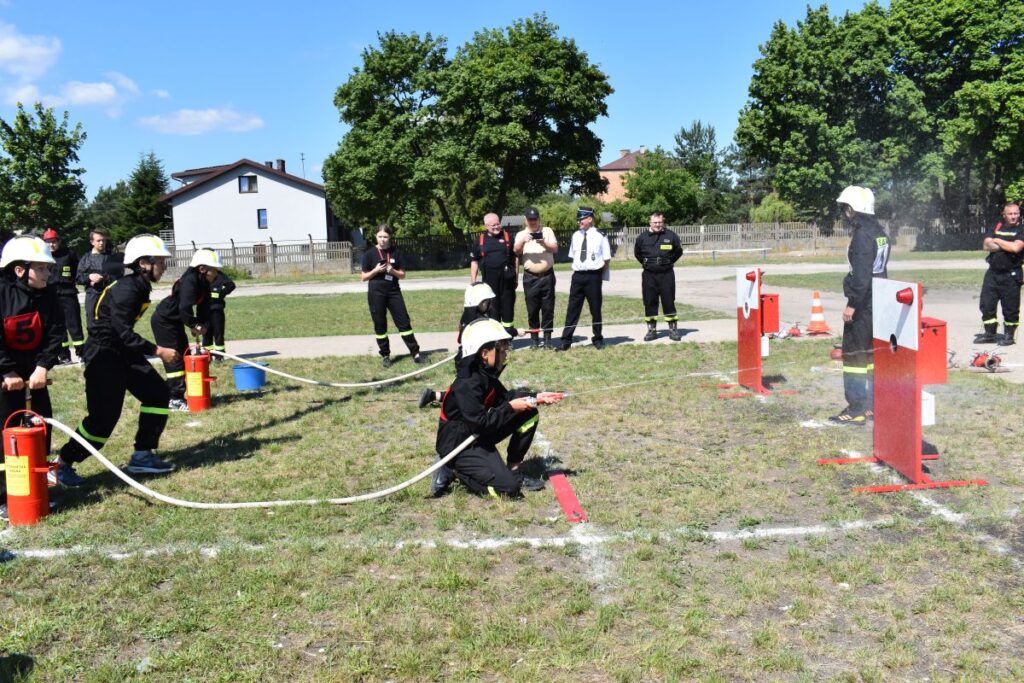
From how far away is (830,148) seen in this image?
162 ft

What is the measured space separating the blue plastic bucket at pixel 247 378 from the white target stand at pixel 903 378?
22.2 feet

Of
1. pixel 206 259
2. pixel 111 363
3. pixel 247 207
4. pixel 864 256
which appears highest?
pixel 247 207

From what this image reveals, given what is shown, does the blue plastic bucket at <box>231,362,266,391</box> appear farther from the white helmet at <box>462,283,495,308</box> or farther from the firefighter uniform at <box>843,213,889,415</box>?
the firefighter uniform at <box>843,213,889,415</box>

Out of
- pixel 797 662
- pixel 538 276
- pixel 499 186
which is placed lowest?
pixel 797 662

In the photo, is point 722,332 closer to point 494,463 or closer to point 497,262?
point 497,262

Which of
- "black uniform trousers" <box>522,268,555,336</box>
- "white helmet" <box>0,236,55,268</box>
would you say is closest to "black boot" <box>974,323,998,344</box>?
"black uniform trousers" <box>522,268,555,336</box>

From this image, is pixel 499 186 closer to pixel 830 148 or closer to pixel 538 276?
pixel 830 148

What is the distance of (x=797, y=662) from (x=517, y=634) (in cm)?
123

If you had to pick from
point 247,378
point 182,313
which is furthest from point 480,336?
point 247,378

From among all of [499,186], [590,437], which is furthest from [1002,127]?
[590,437]

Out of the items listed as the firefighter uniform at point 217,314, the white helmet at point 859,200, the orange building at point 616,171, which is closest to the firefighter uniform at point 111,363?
the firefighter uniform at point 217,314

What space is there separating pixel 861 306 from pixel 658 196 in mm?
63209

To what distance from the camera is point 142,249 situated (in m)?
6.99

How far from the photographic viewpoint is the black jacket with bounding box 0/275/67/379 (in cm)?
610
